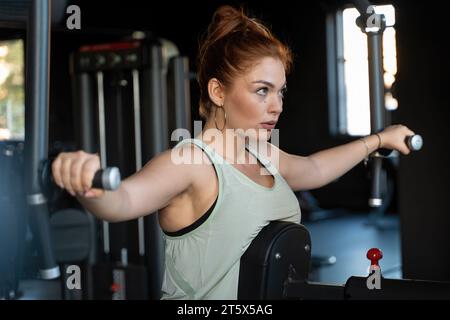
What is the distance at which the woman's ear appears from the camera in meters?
1.26

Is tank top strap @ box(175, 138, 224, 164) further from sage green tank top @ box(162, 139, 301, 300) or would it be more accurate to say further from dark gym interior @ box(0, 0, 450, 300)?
dark gym interior @ box(0, 0, 450, 300)

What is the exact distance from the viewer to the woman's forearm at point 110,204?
971 millimetres

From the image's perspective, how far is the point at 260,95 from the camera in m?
1.21

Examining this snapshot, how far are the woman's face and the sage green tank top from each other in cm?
9

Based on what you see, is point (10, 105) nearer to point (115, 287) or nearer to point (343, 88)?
point (115, 287)

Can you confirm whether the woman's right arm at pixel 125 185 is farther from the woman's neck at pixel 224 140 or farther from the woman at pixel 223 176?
the woman's neck at pixel 224 140

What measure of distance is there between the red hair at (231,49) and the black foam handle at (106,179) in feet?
1.38

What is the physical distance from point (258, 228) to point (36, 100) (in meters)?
0.46

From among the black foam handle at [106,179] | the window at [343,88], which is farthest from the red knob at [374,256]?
the window at [343,88]

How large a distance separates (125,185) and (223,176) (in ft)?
0.69

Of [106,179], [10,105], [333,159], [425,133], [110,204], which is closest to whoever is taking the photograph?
[106,179]

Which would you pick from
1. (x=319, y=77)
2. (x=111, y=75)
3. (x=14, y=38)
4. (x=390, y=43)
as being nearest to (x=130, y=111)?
(x=111, y=75)

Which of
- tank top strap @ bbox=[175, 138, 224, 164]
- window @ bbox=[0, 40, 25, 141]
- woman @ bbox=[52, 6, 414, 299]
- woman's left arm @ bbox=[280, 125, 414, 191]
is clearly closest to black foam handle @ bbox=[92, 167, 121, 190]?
woman @ bbox=[52, 6, 414, 299]

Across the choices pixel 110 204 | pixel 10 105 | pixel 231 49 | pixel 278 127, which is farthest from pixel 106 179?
pixel 278 127
